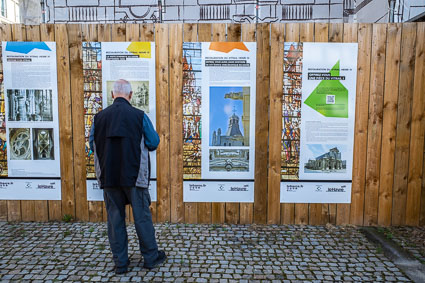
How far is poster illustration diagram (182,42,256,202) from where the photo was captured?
427 cm

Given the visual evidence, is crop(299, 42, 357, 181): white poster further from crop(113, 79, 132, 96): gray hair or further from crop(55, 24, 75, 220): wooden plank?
crop(55, 24, 75, 220): wooden plank

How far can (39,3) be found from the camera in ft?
26.6

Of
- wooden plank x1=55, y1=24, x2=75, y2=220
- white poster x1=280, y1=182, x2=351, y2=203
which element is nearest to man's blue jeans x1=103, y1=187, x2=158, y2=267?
wooden plank x1=55, y1=24, x2=75, y2=220

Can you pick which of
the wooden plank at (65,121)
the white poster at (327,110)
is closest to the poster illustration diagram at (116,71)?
the wooden plank at (65,121)

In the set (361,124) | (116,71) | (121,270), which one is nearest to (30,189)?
(116,71)

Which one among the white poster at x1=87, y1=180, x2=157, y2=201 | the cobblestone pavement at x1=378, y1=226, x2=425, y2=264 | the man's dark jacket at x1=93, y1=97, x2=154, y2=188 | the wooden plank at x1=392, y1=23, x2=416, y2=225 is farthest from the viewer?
the white poster at x1=87, y1=180, x2=157, y2=201

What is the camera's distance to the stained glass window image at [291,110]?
427 centimetres

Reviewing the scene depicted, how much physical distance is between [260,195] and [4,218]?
3911mm

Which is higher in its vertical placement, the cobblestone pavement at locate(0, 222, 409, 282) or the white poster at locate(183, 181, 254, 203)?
the white poster at locate(183, 181, 254, 203)

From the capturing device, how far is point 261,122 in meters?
4.37

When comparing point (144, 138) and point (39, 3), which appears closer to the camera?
point (144, 138)

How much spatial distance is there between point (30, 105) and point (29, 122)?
251 mm

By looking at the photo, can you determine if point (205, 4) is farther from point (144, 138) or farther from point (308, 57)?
point (144, 138)

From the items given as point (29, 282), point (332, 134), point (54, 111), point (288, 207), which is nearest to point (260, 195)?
point (288, 207)
